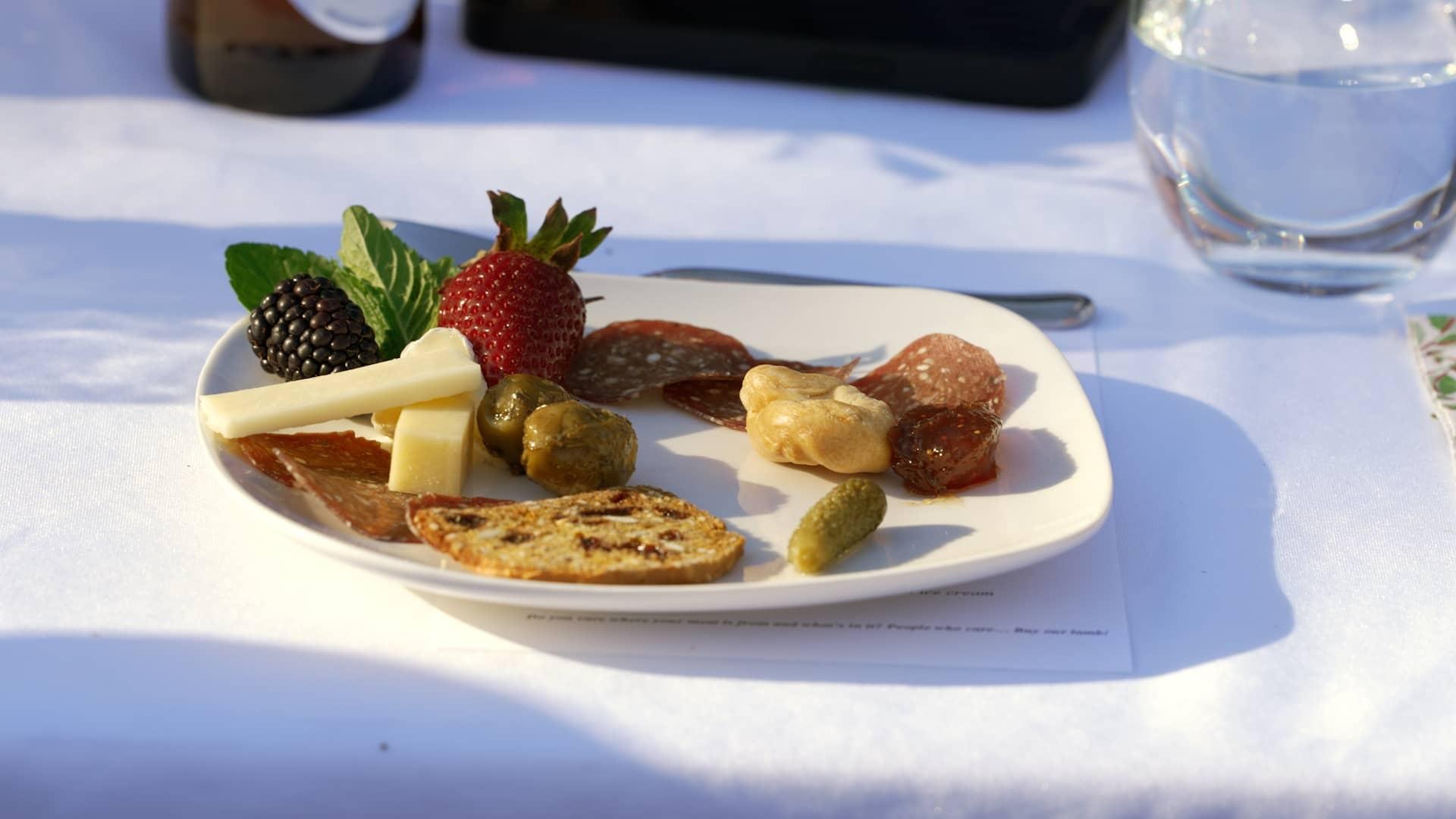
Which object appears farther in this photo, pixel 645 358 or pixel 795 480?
pixel 645 358

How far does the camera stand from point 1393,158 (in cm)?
106

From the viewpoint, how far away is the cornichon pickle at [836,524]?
2.30 ft

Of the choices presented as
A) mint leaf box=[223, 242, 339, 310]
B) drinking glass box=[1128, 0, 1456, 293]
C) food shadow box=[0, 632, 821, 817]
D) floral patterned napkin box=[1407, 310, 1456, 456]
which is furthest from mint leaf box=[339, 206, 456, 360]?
floral patterned napkin box=[1407, 310, 1456, 456]

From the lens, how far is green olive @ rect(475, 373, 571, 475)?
81 centimetres

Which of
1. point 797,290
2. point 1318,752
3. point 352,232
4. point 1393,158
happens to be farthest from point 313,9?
point 1318,752

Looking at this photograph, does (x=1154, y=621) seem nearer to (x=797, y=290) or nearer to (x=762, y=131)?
(x=797, y=290)

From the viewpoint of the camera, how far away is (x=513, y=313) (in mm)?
890

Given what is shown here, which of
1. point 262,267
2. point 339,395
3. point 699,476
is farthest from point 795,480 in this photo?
point 262,267

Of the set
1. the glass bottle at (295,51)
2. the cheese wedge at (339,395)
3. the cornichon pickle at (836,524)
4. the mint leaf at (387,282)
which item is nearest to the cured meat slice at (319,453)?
the cheese wedge at (339,395)

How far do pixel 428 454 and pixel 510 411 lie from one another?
0.19 feet

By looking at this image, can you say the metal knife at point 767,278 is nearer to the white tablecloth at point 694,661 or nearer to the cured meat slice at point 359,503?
the white tablecloth at point 694,661

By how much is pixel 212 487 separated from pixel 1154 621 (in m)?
0.58

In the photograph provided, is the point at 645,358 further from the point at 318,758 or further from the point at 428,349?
the point at 318,758

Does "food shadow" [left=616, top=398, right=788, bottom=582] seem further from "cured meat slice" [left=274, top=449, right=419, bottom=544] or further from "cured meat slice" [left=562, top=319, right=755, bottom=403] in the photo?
"cured meat slice" [left=274, top=449, right=419, bottom=544]
